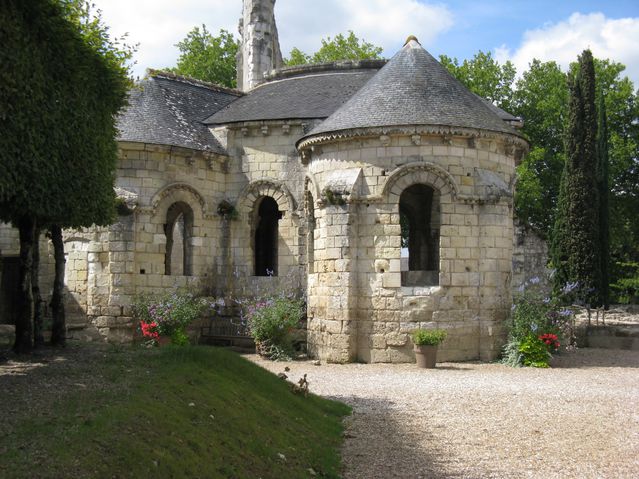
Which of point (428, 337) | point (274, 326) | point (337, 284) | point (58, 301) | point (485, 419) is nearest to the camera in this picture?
point (485, 419)

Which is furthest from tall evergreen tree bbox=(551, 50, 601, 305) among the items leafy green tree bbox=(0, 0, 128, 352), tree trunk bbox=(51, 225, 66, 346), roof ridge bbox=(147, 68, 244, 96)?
tree trunk bbox=(51, 225, 66, 346)

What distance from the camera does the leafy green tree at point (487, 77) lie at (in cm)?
3369

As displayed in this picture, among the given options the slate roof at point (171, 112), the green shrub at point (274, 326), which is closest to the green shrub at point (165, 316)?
the green shrub at point (274, 326)

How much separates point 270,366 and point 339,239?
2872 mm

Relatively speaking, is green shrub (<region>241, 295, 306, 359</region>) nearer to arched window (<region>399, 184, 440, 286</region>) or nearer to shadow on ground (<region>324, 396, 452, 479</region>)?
arched window (<region>399, 184, 440, 286</region>)

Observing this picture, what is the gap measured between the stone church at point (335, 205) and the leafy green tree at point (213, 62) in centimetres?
1884

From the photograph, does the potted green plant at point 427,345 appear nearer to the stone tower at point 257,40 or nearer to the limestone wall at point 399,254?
the limestone wall at point 399,254

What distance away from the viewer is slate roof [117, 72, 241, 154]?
55.0 feet

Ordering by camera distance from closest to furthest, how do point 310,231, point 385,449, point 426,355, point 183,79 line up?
point 385,449 → point 426,355 → point 310,231 → point 183,79

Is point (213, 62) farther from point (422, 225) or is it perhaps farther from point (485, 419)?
point (485, 419)

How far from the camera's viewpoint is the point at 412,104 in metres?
14.6

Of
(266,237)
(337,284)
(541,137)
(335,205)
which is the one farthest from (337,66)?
(541,137)

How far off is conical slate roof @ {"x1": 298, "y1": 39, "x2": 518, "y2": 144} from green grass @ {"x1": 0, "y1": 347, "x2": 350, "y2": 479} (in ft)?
22.9

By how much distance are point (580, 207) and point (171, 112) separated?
12.8 m
